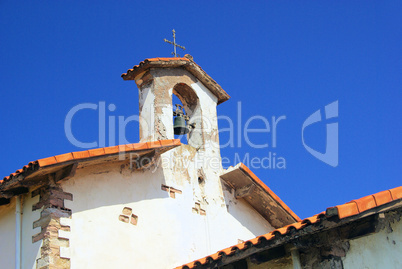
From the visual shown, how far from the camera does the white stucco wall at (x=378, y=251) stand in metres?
6.59

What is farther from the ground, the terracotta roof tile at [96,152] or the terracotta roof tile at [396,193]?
the terracotta roof tile at [96,152]

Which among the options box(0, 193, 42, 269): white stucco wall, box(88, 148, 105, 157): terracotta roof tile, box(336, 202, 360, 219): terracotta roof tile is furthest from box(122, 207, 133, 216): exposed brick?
box(336, 202, 360, 219): terracotta roof tile

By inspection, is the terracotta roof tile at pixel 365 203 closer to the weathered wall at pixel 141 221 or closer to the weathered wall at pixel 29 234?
the weathered wall at pixel 141 221

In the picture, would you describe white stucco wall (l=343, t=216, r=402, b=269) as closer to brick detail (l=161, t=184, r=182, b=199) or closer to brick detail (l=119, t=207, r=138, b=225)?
brick detail (l=119, t=207, r=138, b=225)

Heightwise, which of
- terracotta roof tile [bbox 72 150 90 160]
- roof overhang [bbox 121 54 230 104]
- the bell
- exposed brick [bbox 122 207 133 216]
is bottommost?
exposed brick [bbox 122 207 133 216]

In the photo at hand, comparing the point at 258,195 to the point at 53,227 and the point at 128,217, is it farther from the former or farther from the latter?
the point at 53,227

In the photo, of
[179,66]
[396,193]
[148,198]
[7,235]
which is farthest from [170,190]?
[396,193]

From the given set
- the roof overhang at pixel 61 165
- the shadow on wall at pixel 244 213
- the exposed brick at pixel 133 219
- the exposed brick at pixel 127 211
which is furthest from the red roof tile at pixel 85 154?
the shadow on wall at pixel 244 213

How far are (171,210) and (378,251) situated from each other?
4074mm

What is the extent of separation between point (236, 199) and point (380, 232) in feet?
15.5

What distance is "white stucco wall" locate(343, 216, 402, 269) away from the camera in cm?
659

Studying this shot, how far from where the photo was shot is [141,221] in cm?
921

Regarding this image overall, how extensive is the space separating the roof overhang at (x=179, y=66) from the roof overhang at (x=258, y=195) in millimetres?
2012

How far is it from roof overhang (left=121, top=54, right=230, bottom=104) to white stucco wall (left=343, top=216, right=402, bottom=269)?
5637 millimetres
